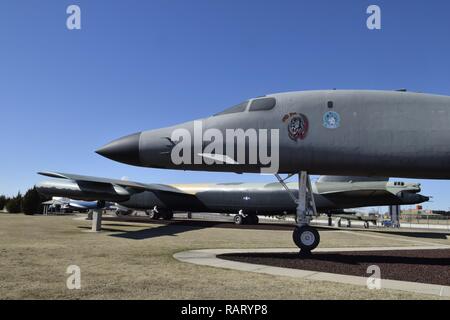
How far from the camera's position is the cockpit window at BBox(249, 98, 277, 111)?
10.9 m

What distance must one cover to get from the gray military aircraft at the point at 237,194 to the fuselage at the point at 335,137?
1274cm

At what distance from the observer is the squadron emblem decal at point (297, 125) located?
10414 millimetres

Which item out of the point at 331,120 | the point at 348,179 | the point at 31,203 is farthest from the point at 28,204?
the point at 331,120

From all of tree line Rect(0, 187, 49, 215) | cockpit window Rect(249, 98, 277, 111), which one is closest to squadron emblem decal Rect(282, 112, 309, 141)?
cockpit window Rect(249, 98, 277, 111)

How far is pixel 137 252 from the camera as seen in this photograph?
12.3 metres

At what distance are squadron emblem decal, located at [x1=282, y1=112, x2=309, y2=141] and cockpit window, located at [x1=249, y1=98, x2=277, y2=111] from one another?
614 millimetres
